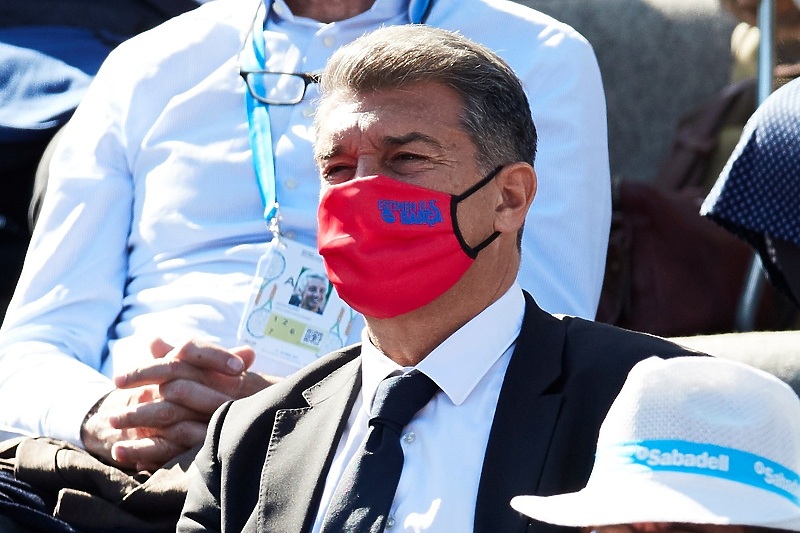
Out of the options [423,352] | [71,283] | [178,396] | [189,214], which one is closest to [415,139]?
[423,352]

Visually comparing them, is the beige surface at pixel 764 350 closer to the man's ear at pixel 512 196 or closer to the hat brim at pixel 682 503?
the man's ear at pixel 512 196

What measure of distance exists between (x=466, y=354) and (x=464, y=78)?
21.6 inches

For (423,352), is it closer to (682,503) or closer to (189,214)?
(682,503)

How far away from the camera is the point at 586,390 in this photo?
2.32 meters

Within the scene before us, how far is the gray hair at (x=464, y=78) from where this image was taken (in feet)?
8.45

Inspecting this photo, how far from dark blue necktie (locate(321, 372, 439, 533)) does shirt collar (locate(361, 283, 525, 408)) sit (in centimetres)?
4

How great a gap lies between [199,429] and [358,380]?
2.05 feet

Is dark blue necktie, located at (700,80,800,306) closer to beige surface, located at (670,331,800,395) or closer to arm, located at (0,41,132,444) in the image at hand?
beige surface, located at (670,331,800,395)

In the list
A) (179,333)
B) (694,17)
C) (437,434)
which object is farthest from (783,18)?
(437,434)

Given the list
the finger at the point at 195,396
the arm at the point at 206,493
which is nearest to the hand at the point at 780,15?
the finger at the point at 195,396

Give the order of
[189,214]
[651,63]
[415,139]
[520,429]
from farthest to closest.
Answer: [651,63], [189,214], [415,139], [520,429]

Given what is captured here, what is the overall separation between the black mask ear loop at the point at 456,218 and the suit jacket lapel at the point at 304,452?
32cm

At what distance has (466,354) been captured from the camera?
2436 millimetres

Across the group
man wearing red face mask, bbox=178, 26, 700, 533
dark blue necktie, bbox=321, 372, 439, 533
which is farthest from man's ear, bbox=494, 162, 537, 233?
dark blue necktie, bbox=321, 372, 439, 533
